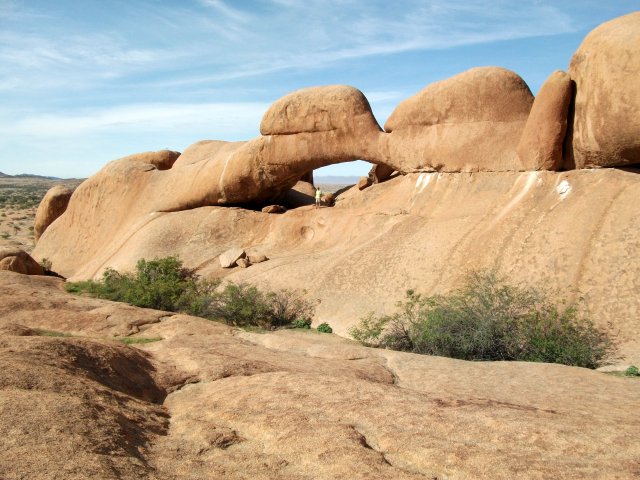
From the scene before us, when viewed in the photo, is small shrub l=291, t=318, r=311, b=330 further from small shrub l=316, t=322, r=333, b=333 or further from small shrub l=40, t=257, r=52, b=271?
small shrub l=40, t=257, r=52, b=271

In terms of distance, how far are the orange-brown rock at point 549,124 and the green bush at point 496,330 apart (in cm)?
267

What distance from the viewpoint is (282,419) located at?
186 inches

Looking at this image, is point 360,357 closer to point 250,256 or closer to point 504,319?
point 504,319

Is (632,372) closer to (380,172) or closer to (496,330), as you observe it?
(496,330)

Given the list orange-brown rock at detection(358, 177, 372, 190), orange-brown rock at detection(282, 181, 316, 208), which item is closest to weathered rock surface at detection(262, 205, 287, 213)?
orange-brown rock at detection(282, 181, 316, 208)

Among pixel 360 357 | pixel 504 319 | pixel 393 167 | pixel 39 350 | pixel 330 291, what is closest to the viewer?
pixel 39 350

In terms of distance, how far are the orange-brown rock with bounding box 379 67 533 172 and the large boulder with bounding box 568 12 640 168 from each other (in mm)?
1453

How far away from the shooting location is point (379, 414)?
4.88 metres

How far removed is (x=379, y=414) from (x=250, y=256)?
11.6 meters

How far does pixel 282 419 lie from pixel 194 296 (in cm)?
1012

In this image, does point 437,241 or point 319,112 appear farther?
point 319,112

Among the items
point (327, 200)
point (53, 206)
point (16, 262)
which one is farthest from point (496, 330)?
point (53, 206)

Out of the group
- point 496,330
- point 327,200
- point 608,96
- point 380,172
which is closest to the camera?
point 496,330

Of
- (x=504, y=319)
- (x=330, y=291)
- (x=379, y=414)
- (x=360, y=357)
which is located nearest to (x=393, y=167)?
(x=330, y=291)
